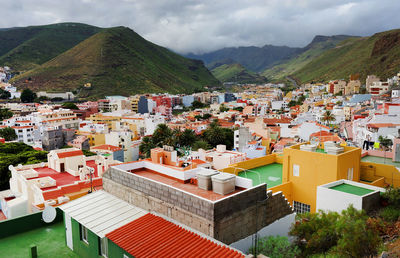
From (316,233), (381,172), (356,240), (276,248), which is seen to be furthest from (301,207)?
(356,240)

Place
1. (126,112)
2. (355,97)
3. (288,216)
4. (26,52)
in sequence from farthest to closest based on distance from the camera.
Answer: (26,52), (126,112), (355,97), (288,216)

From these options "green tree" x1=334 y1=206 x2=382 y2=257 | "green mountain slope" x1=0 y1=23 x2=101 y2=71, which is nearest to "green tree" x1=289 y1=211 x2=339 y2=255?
"green tree" x1=334 y1=206 x2=382 y2=257

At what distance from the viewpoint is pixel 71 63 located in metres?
140

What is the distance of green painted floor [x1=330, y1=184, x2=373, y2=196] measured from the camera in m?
11.3

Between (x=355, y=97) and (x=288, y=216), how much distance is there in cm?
7518

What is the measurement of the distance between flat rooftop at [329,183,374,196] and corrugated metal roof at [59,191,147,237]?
726cm

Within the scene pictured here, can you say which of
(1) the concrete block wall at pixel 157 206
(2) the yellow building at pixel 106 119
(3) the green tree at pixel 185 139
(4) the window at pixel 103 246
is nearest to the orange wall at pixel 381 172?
(1) the concrete block wall at pixel 157 206

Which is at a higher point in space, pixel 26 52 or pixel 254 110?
pixel 26 52

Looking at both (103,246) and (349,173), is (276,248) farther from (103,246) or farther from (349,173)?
(349,173)

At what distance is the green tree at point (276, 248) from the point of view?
7.76m

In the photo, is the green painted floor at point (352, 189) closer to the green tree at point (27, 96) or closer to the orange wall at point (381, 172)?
the orange wall at point (381, 172)

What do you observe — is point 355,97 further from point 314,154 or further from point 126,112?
point 314,154

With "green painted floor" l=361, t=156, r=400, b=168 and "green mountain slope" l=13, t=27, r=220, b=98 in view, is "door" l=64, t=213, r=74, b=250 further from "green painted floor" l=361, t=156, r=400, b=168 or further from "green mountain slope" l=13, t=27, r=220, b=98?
"green mountain slope" l=13, t=27, r=220, b=98

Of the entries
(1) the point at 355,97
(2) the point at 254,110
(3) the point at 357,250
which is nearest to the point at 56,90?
(2) the point at 254,110
